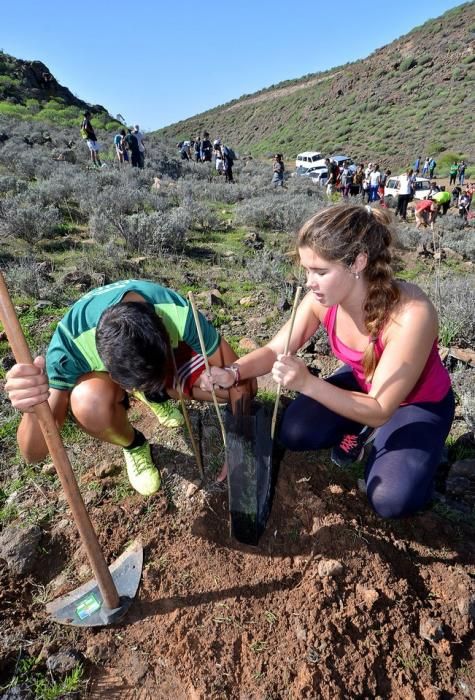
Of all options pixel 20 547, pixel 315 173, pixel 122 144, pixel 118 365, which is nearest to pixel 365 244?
pixel 118 365

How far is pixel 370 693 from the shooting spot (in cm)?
158

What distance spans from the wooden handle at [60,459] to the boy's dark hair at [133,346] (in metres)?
0.31

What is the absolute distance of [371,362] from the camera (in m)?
2.09

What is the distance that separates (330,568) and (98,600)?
103 centimetres

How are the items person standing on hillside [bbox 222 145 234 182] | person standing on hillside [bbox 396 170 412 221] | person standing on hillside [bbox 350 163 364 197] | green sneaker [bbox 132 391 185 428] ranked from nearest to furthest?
green sneaker [bbox 132 391 185 428] → person standing on hillside [bbox 396 170 412 221] → person standing on hillside [bbox 222 145 234 182] → person standing on hillside [bbox 350 163 364 197]

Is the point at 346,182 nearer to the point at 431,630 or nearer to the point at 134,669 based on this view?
the point at 431,630

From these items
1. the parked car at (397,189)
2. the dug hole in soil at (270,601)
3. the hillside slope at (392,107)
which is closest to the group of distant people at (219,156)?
the parked car at (397,189)

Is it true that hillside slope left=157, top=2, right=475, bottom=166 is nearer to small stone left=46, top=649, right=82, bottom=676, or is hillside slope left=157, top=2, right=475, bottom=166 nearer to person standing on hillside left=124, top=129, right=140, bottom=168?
person standing on hillside left=124, top=129, right=140, bottom=168

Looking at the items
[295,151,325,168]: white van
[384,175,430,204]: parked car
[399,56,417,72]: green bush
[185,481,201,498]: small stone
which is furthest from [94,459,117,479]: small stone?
[399,56,417,72]: green bush

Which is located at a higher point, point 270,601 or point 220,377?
point 220,377

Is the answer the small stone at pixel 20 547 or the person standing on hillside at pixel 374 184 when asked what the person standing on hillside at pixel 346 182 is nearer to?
the person standing on hillside at pixel 374 184

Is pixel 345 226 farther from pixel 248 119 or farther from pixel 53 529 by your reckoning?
pixel 248 119

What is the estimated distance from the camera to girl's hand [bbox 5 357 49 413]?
4.67 ft

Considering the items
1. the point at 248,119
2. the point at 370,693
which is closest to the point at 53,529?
the point at 370,693
